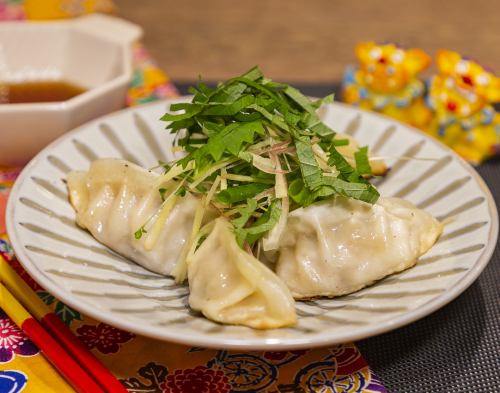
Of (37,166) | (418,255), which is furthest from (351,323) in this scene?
(37,166)

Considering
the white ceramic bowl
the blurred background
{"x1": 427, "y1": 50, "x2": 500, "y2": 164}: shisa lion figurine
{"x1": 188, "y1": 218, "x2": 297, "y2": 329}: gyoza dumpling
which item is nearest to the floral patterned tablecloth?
{"x1": 188, "y1": 218, "x2": 297, "y2": 329}: gyoza dumpling

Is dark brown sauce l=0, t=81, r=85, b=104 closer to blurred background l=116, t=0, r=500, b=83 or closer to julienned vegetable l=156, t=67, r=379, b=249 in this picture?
julienned vegetable l=156, t=67, r=379, b=249

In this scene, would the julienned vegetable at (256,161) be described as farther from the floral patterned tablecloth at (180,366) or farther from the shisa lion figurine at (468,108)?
the shisa lion figurine at (468,108)

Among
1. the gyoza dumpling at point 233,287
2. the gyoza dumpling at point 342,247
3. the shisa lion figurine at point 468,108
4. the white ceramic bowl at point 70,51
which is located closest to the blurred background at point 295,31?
the white ceramic bowl at point 70,51

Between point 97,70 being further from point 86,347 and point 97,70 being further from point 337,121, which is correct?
point 86,347

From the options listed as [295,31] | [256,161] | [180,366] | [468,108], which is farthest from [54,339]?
[295,31]
